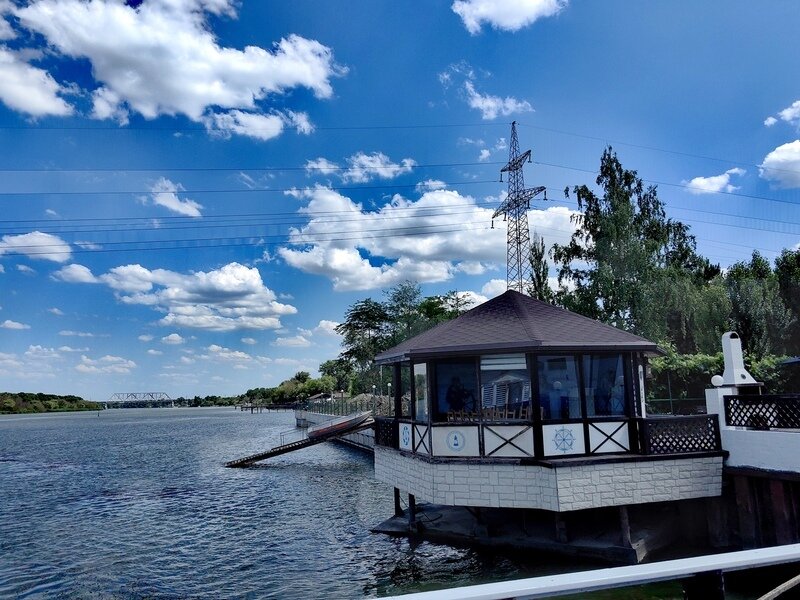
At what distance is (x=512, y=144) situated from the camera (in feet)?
139

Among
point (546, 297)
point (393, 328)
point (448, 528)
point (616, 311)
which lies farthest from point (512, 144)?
point (448, 528)

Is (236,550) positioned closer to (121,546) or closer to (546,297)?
(121,546)

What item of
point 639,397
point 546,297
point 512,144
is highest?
point 512,144

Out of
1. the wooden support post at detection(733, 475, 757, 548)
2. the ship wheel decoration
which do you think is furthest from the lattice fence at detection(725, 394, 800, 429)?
the ship wheel decoration

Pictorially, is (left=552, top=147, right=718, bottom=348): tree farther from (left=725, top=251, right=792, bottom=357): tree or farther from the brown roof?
the brown roof

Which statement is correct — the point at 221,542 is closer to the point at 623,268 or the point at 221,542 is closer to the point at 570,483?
the point at 570,483

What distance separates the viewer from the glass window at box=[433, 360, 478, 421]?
13383 mm

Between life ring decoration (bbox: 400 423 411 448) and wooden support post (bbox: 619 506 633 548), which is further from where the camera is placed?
life ring decoration (bbox: 400 423 411 448)

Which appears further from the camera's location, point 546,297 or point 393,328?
point 393,328

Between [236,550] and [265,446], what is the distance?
34.2m

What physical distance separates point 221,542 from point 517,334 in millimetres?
11299

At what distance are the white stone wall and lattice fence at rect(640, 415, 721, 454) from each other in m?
0.27

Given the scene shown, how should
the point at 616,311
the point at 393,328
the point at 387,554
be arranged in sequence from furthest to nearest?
the point at 393,328
the point at 616,311
the point at 387,554

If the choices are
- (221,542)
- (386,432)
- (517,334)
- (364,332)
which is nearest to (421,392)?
(386,432)
